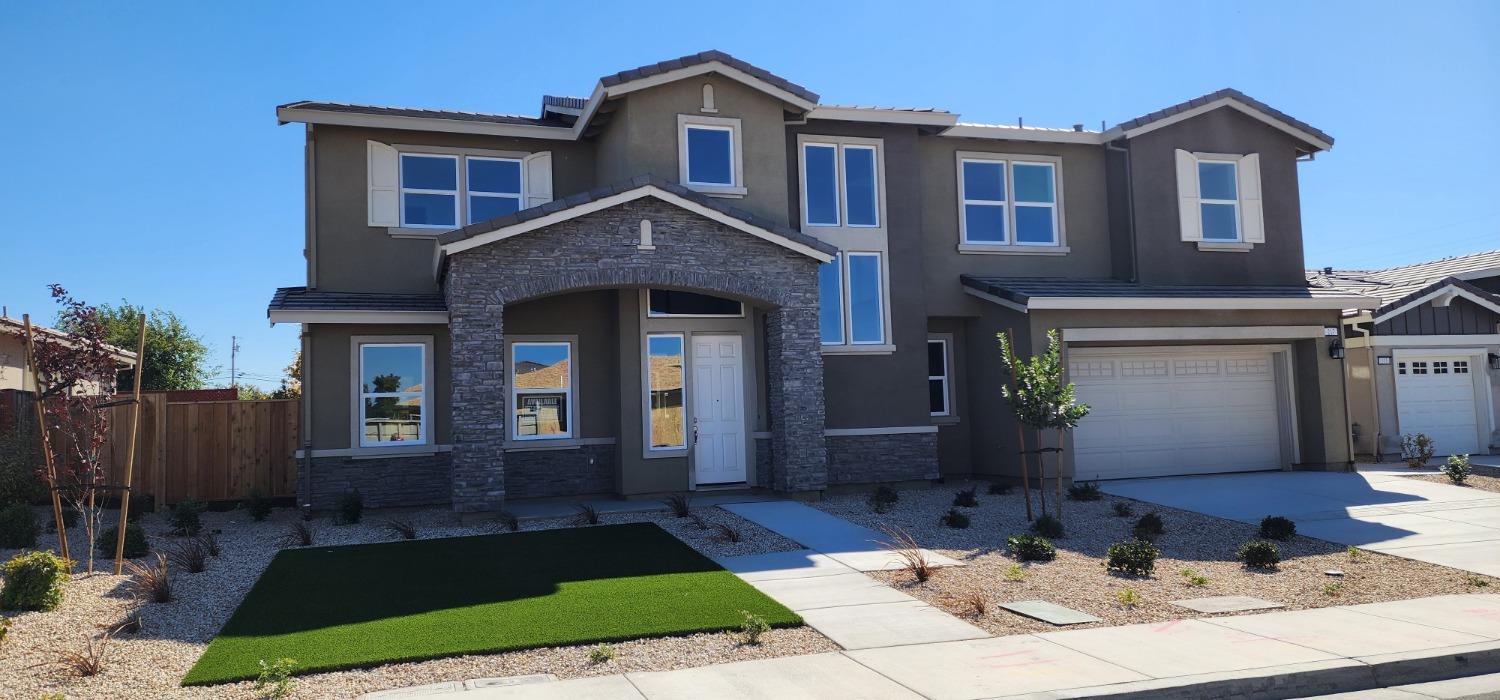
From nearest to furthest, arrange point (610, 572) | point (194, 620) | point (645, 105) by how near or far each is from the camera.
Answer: point (194, 620), point (610, 572), point (645, 105)

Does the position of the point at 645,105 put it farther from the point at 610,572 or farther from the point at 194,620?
the point at 194,620

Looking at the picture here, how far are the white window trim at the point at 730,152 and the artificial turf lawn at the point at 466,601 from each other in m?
6.05

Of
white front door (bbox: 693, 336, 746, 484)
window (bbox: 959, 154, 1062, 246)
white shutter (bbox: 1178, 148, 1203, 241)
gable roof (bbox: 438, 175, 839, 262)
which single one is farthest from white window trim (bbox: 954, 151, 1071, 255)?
white front door (bbox: 693, 336, 746, 484)

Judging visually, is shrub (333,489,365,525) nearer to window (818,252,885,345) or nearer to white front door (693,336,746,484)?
white front door (693,336,746,484)

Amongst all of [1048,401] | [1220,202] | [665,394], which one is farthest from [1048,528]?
[1220,202]

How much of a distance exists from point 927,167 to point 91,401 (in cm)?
1317

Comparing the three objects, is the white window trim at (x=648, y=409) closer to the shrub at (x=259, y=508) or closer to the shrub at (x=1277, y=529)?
the shrub at (x=259, y=508)

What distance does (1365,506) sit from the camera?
14.3m

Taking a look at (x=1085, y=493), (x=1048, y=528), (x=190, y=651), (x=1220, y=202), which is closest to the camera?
(x=190, y=651)

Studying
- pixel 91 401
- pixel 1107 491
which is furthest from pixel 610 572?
pixel 1107 491

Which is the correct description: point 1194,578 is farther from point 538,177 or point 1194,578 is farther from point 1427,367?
point 1427,367

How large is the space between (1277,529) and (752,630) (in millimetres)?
7735

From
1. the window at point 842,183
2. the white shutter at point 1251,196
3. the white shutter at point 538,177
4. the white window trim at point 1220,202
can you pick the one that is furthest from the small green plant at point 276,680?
the white shutter at point 1251,196

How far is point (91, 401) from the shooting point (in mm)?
10789
